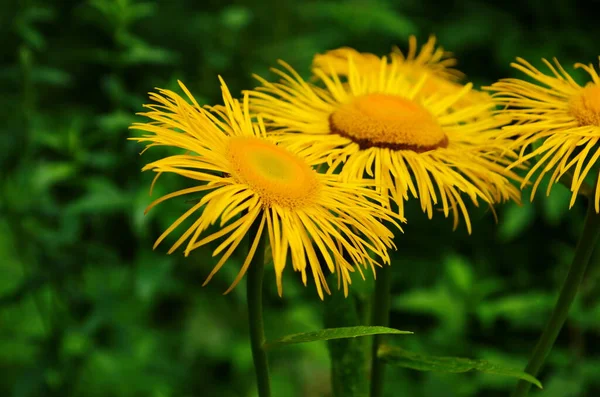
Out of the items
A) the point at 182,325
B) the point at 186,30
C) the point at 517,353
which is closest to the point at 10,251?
the point at 182,325

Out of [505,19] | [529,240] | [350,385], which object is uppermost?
[505,19]

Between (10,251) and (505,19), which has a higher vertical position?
(505,19)

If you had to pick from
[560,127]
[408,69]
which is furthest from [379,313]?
[408,69]

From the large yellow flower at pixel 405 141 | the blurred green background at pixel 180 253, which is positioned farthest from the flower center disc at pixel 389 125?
the blurred green background at pixel 180 253

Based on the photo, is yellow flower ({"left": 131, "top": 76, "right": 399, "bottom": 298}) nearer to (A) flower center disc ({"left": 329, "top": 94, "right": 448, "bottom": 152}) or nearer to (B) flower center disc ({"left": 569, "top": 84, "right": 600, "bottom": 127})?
(A) flower center disc ({"left": 329, "top": 94, "right": 448, "bottom": 152})

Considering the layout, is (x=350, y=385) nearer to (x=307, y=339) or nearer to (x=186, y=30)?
(x=307, y=339)

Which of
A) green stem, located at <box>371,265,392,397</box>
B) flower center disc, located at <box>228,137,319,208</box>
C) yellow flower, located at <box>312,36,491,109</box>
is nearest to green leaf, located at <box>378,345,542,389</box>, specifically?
green stem, located at <box>371,265,392,397</box>
